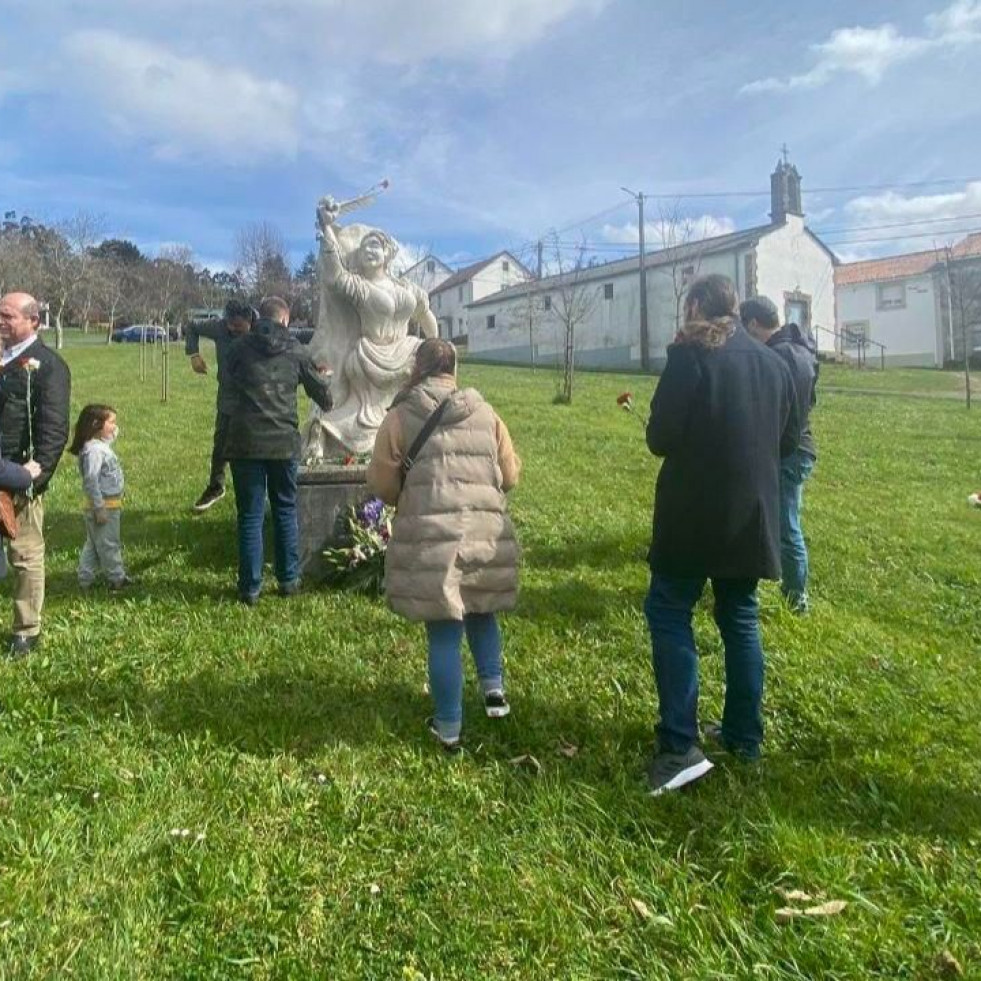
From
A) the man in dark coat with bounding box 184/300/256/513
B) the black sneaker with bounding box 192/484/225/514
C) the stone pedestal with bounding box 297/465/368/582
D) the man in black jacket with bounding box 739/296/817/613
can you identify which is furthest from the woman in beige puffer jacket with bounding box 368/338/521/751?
the black sneaker with bounding box 192/484/225/514

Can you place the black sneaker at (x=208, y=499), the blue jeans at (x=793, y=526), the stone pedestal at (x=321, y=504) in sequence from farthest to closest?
1. the black sneaker at (x=208, y=499)
2. the stone pedestal at (x=321, y=504)
3. the blue jeans at (x=793, y=526)

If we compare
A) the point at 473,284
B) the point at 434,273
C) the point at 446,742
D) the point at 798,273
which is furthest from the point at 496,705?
the point at 434,273

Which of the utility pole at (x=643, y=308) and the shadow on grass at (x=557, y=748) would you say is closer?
the shadow on grass at (x=557, y=748)

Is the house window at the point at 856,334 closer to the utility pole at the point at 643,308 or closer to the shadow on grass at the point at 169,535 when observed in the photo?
the utility pole at the point at 643,308

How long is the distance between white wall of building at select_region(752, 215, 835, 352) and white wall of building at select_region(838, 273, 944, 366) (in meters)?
3.13

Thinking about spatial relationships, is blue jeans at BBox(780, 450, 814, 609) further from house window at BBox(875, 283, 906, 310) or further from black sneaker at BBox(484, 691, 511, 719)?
house window at BBox(875, 283, 906, 310)

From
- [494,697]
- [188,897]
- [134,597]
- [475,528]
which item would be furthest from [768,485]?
[134,597]

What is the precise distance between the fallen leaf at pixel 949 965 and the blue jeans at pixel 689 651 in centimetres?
100

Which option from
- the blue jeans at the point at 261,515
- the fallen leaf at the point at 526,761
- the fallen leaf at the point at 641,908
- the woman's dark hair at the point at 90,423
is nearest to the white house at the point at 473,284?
the woman's dark hair at the point at 90,423

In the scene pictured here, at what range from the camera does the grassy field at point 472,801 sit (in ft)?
7.06

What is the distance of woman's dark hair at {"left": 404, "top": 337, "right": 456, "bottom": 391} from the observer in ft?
10.5

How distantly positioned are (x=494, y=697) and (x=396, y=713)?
46 cm

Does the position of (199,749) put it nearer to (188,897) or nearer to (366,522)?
(188,897)

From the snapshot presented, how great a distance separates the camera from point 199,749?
10.4ft
